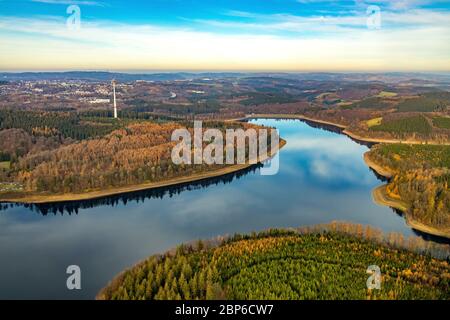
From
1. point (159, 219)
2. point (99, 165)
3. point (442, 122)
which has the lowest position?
point (159, 219)

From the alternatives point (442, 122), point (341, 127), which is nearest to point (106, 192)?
point (442, 122)

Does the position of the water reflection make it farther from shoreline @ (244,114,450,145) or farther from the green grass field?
the green grass field

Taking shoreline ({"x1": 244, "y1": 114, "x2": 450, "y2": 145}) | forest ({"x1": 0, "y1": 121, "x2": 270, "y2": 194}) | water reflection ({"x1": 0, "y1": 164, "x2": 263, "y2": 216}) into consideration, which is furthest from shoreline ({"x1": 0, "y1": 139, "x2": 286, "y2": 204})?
shoreline ({"x1": 244, "y1": 114, "x2": 450, "y2": 145})

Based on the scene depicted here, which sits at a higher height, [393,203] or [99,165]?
[99,165]

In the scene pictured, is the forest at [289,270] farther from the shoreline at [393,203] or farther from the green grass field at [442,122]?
the green grass field at [442,122]

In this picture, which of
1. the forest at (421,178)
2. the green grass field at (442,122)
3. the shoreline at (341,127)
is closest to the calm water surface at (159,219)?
the forest at (421,178)

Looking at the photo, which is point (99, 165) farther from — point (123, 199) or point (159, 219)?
point (159, 219)

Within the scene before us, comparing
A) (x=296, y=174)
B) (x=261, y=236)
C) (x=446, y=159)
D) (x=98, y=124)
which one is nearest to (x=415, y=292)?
(x=261, y=236)
